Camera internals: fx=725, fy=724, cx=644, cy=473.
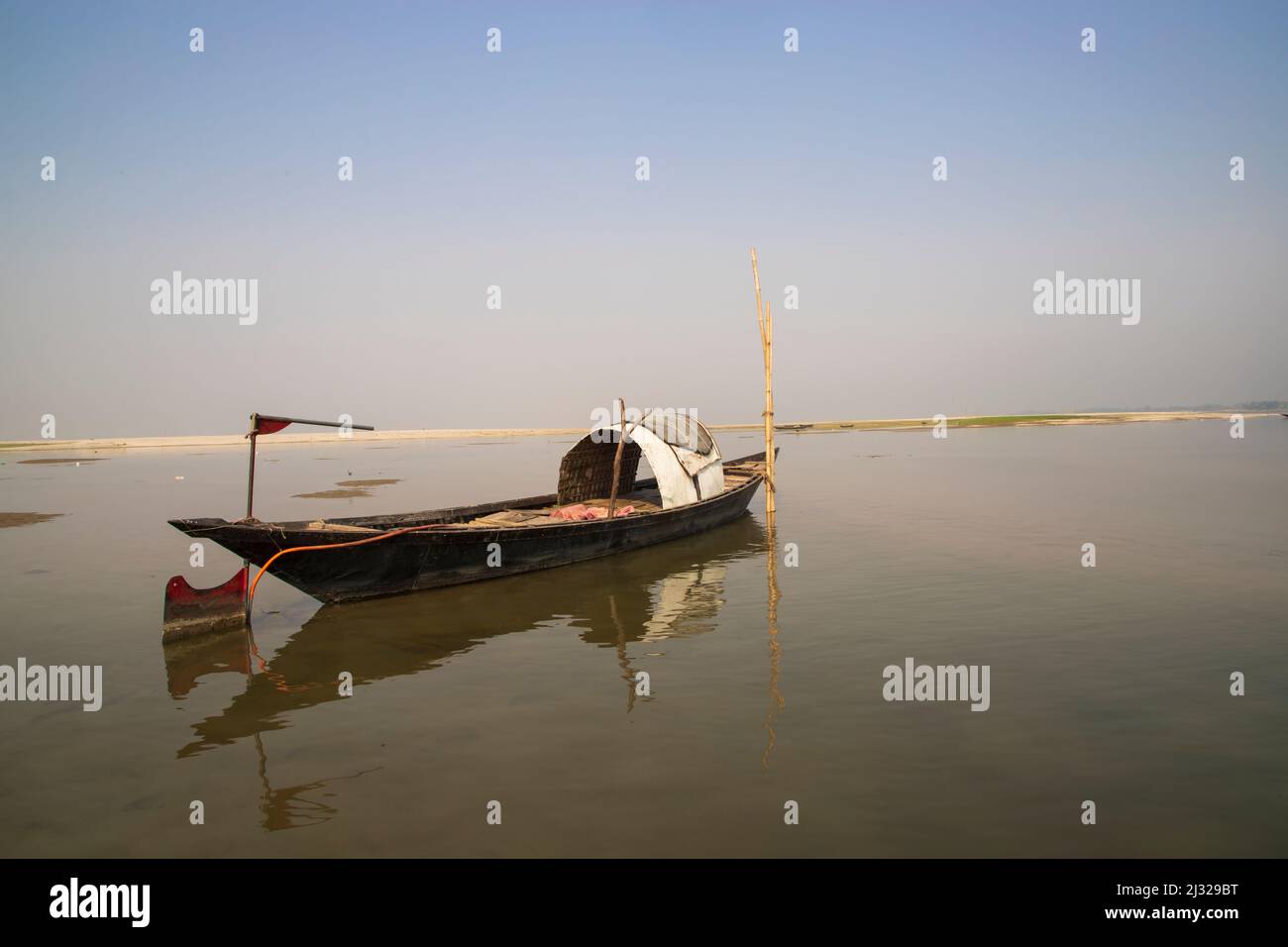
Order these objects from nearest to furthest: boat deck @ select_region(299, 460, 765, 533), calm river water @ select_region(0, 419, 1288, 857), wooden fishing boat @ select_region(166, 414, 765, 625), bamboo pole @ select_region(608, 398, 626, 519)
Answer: calm river water @ select_region(0, 419, 1288, 857)
wooden fishing boat @ select_region(166, 414, 765, 625)
boat deck @ select_region(299, 460, 765, 533)
bamboo pole @ select_region(608, 398, 626, 519)

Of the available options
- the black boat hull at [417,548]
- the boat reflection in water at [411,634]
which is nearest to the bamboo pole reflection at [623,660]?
the boat reflection in water at [411,634]

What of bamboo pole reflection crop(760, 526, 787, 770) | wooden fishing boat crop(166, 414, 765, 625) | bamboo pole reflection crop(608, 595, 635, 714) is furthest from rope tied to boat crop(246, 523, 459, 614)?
bamboo pole reflection crop(760, 526, 787, 770)

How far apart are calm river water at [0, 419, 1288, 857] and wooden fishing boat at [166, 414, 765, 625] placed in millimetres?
433

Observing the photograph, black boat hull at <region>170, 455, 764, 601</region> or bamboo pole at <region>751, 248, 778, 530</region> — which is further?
bamboo pole at <region>751, 248, 778, 530</region>

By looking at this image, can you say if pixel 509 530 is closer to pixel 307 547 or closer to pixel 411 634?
pixel 411 634

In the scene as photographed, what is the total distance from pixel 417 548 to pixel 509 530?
4.96 feet

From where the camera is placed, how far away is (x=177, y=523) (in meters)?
8.60

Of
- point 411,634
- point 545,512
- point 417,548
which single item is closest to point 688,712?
point 411,634

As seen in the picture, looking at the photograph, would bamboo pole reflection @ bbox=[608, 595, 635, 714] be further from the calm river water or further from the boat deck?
the boat deck

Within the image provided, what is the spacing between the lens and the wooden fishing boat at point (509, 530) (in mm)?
9734

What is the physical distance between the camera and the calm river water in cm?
483

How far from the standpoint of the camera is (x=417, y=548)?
1108 centimetres
